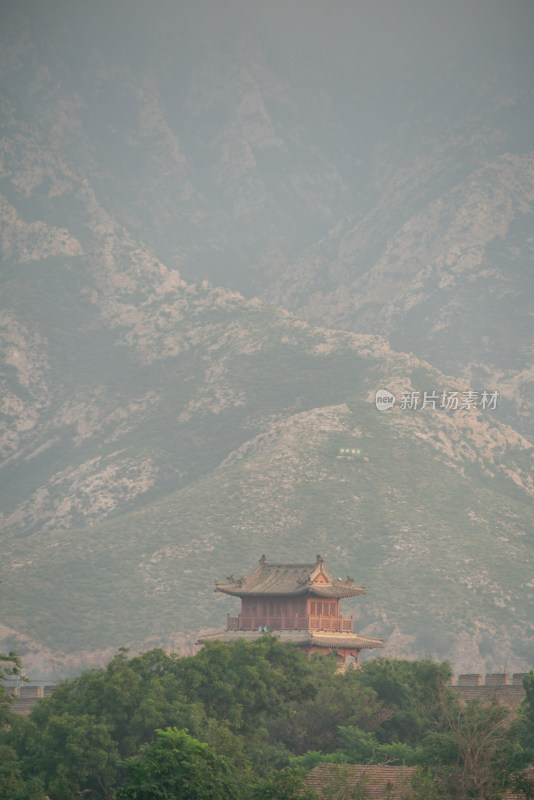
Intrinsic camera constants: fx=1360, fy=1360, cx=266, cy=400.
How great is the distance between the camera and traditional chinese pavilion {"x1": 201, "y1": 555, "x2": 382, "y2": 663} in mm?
90688

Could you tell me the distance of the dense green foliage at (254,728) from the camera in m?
47.8

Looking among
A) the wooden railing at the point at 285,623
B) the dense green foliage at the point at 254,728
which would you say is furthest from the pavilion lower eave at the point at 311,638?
the dense green foliage at the point at 254,728

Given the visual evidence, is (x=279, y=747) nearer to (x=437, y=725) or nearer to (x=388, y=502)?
(x=437, y=725)

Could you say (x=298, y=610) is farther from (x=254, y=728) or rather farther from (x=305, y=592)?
(x=254, y=728)

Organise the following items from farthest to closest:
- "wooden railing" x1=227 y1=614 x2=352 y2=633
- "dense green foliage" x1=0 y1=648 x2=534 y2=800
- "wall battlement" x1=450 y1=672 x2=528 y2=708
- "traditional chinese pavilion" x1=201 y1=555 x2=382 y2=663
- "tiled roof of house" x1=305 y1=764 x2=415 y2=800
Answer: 1. "wooden railing" x1=227 y1=614 x2=352 y2=633
2. "traditional chinese pavilion" x1=201 y1=555 x2=382 y2=663
3. "wall battlement" x1=450 y1=672 x2=528 y2=708
4. "tiled roof of house" x1=305 y1=764 x2=415 y2=800
5. "dense green foliage" x1=0 y1=648 x2=534 y2=800

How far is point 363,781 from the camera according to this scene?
49250 millimetres

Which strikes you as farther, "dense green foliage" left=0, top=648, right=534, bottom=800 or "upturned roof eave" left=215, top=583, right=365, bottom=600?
"upturned roof eave" left=215, top=583, right=365, bottom=600

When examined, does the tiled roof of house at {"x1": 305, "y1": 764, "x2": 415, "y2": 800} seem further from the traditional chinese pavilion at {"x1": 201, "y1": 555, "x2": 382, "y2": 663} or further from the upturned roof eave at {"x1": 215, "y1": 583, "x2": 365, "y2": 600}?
the upturned roof eave at {"x1": 215, "y1": 583, "x2": 365, "y2": 600}

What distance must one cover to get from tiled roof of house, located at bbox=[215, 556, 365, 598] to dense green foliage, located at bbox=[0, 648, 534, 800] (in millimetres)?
10508

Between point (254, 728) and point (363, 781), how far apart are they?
18311 mm

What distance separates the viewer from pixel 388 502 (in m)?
188

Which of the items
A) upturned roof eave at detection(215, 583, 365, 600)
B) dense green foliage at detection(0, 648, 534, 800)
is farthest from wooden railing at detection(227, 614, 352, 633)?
dense green foliage at detection(0, 648, 534, 800)

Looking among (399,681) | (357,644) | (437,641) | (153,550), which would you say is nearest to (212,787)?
(399,681)

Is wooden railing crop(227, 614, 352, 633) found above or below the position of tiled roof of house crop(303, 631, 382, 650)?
above
